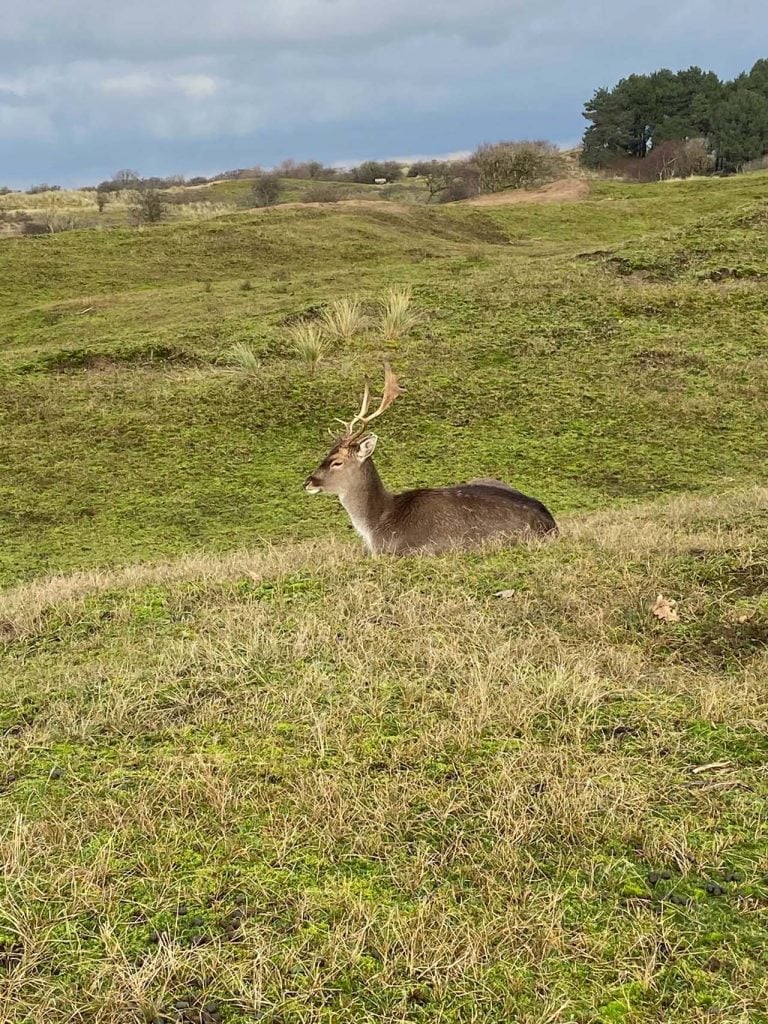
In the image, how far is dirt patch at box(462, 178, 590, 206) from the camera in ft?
141

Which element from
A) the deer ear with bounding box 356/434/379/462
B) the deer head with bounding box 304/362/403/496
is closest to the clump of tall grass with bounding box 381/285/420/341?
the deer head with bounding box 304/362/403/496

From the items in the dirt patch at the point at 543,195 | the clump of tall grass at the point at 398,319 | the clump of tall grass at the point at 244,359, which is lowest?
the clump of tall grass at the point at 244,359

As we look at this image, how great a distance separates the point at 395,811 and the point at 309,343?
1317cm

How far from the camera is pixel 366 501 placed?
8289 mm

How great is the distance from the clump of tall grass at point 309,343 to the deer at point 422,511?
24.2 ft

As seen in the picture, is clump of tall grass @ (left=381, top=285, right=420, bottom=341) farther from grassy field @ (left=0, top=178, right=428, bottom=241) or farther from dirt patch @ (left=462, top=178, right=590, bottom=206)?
dirt patch @ (left=462, top=178, right=590, bottom=206)

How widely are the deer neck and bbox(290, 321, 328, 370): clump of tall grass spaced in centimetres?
754

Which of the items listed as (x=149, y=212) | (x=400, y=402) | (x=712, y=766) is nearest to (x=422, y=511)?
(x=712, y=766)

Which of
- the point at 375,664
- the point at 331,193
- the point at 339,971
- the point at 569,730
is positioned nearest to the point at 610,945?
the point at 339,971

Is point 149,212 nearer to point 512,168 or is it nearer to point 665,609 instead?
point 512,168

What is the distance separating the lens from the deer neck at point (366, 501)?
26.8 ft

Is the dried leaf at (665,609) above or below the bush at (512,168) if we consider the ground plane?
below

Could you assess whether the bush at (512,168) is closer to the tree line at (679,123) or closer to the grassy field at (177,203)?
the grassy field at (177,203)

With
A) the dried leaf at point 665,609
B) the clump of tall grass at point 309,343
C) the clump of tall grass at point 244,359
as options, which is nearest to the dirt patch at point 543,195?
the clump of tall grass at point 309,343
